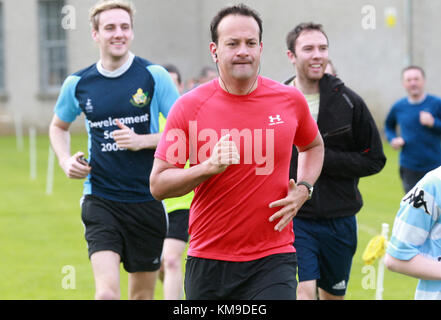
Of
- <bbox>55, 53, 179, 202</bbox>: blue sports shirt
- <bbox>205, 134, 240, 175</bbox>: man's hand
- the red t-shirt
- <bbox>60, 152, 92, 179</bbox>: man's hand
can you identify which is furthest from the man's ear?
<bbox>205, 134, 240, 175</bbox>: man's hand

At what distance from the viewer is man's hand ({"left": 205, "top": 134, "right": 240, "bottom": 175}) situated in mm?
3908

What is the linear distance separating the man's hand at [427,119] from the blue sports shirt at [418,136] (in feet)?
0.23

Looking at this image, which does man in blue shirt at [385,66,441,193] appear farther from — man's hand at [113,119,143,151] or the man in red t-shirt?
the man in red t-shirt

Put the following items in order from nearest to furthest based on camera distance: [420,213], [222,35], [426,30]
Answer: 1. [420,213]
2. [222,35]
3. [426,30]

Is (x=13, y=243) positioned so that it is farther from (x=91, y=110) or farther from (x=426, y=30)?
(x=426, y=30)

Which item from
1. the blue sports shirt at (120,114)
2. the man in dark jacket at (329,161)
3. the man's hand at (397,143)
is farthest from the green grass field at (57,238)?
the blue sports shirt at (120,114)

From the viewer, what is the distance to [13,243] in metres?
12.2

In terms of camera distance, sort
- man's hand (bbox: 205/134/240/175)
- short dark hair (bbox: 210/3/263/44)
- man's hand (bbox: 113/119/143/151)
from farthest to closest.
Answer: man's hand (bbox: 113/119/143/151) < short dark hair (bbox: 210/3/263/44) < man's hand (bbox: 205/134/240/175)

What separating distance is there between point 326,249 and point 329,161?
0.72 metres

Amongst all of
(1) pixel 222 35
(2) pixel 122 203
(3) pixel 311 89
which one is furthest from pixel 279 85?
(2) pixel 122 203

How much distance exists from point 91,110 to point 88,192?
65 cm

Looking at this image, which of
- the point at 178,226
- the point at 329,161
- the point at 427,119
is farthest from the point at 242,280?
the point at 427,119

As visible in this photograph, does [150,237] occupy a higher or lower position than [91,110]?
lower

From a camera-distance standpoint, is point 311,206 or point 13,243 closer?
point 311,206
